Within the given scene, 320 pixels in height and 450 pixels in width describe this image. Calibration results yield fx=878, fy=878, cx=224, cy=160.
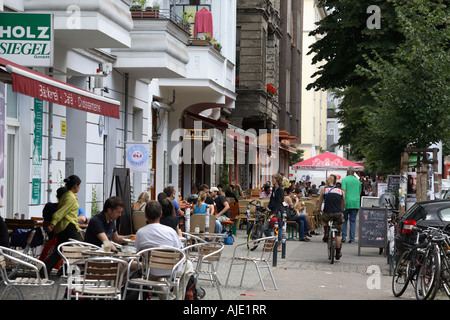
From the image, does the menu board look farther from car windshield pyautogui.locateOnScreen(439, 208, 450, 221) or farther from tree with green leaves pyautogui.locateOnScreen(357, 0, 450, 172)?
car windshield pyautogui.locateOnScreen(439, 208, 450, 221)

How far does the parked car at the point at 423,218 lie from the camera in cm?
1428

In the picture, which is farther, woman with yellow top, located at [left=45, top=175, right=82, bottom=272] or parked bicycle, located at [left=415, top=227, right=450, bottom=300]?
woman with yellow top, located at [left=45, top=175, right=82, bottom=272]

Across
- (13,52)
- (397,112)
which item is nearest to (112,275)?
(13,52)

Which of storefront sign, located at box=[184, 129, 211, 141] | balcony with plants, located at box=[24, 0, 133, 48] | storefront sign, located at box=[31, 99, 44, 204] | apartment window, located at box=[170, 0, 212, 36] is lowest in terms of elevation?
storefront sign, located at box=[31, 99, 44, 204]

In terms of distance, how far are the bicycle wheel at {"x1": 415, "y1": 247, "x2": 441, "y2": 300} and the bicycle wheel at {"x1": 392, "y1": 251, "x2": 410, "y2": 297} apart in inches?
18.7

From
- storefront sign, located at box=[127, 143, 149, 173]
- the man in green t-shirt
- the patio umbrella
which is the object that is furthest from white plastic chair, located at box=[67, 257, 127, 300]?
the patio umbrella

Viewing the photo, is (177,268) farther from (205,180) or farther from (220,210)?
(205,180)

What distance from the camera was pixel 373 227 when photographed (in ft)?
63.3

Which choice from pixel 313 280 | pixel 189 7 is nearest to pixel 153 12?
pixel 189 7

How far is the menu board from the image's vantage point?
19.3 m

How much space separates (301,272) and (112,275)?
7.61 meters

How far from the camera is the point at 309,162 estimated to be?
127 feet

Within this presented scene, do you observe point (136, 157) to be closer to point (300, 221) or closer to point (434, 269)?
point (300, 221)

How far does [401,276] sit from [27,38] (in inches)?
256
